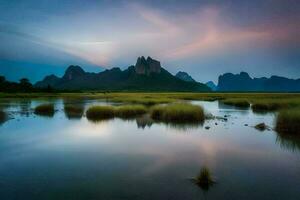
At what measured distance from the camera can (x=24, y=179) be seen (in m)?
11.5

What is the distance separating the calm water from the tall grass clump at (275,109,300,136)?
1048 mm

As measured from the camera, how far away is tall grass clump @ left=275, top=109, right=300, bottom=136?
23422 millimetres

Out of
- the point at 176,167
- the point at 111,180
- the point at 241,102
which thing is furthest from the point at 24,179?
the point at 241,102

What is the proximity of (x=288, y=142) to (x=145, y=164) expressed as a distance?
11.3 meters

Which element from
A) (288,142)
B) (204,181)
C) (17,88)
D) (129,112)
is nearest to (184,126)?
(288,142)

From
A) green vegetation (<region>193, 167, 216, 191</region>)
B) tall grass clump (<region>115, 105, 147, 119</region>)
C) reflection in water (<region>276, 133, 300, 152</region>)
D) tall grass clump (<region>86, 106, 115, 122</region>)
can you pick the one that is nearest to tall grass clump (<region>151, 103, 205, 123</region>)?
tall grass clump (<region>115, 105, 147, 119</region>)

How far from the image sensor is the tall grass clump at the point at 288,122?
922 inches

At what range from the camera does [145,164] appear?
14125 mm

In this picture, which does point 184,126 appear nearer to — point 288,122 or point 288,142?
point 288,122

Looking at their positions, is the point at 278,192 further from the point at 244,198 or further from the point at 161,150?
the point at 161,150

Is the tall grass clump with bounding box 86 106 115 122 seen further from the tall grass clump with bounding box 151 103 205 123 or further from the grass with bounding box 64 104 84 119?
the tall grass clump with bounding box 151 103 205 123

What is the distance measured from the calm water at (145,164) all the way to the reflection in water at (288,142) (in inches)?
2.4

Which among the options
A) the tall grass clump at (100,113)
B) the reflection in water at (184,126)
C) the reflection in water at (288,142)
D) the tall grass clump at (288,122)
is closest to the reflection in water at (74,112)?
the tall grass clump at (100,113)

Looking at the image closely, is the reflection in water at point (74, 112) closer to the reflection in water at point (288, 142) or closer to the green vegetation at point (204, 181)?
the reflection in water at point (288, 142)
